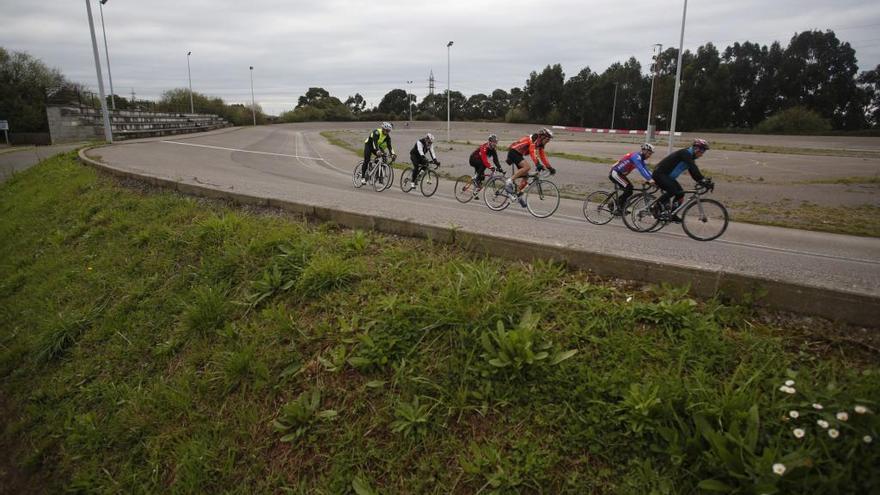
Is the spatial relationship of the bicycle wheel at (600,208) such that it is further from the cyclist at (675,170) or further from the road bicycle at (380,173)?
the road bicycle at (380,173)

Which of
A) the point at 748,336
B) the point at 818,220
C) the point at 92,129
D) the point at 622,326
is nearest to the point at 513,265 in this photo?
the point at 622,326

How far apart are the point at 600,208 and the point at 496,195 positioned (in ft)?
9.03

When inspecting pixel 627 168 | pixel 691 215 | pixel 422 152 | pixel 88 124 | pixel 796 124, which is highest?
pixel 796 124

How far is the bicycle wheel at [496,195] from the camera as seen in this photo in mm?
12102

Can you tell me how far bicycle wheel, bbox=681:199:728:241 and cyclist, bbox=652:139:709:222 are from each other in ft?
0.72

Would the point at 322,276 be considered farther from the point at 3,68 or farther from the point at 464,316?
the point at 3,68

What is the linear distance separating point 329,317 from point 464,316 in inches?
51.6

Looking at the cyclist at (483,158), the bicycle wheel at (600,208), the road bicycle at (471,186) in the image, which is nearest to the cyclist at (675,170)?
the bicycle wheel at (600,208)

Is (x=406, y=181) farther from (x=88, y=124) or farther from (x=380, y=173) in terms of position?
(x=88, y=124)

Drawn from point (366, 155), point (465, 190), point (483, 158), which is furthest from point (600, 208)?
point (366, 155)

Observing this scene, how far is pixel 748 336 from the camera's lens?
9.57 feet

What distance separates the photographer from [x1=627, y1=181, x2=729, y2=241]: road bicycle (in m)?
8.80

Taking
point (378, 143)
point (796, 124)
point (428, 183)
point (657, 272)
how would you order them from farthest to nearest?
1. point (796, 124)
2. point (378, 143)
3. point (428, 183)
4. point (657, 272)

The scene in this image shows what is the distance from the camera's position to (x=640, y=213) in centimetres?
985
